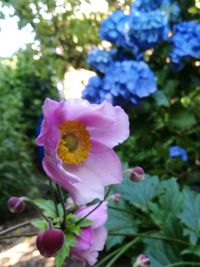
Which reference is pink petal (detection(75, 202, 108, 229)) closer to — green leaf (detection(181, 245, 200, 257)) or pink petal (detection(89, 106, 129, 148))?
pink petal (detection(89, 106, 129, 148))

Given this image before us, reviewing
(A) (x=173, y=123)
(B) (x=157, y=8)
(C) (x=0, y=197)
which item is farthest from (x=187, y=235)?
(C) (x=0, y=197)

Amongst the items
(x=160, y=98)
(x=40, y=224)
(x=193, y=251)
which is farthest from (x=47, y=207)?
(x=160, y=98)

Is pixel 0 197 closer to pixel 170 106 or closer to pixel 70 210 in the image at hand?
pixel 170 106

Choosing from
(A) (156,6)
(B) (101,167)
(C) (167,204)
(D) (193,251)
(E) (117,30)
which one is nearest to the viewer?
(B) (101,167)

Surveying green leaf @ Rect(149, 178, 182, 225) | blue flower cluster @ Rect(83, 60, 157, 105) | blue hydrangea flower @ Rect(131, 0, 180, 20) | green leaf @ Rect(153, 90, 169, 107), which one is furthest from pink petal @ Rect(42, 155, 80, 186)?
blue hydrangea flower @ Rect(131, 0, 180, 20)

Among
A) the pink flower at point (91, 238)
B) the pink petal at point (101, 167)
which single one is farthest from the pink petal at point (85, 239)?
the pink petal at point (101, 167)

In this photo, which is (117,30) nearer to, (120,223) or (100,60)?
(100,60)
